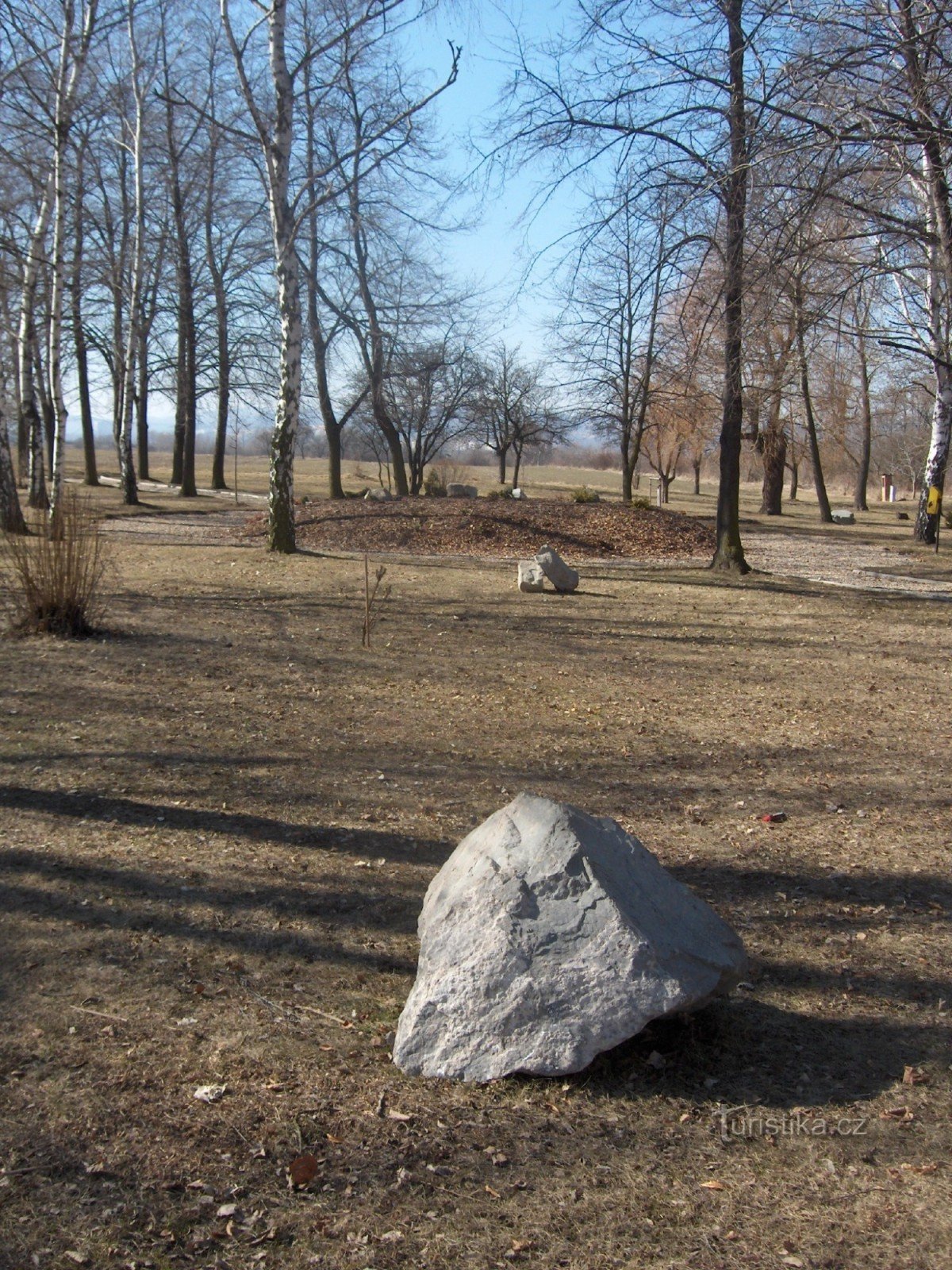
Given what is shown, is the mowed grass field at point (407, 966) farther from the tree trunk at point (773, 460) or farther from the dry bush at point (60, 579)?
the tree trunk at point (773, 460)

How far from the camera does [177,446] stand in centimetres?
3159

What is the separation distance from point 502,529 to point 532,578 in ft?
21.6

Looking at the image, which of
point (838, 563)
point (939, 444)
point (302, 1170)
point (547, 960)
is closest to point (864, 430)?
point (939, 444)

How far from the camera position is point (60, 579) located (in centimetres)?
765

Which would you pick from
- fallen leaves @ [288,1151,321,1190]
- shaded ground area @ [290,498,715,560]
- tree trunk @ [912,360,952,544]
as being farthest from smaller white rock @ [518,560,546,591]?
tree trunk @ [912,360,952,544]

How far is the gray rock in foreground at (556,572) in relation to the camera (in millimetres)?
11625

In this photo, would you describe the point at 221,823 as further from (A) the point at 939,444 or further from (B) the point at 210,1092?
(A) the point at 939,444

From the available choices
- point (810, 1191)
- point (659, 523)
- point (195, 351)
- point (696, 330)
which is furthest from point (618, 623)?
point (195, 351)

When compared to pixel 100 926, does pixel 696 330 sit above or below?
above

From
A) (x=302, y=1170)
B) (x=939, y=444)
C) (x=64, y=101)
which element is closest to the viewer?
(x=302, y=1170)

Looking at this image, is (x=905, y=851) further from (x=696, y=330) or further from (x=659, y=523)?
(x=659, y=523)

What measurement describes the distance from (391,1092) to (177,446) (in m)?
30.9

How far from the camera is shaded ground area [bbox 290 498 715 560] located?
1734 centimetres

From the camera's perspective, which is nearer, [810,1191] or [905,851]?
[810,1191]
